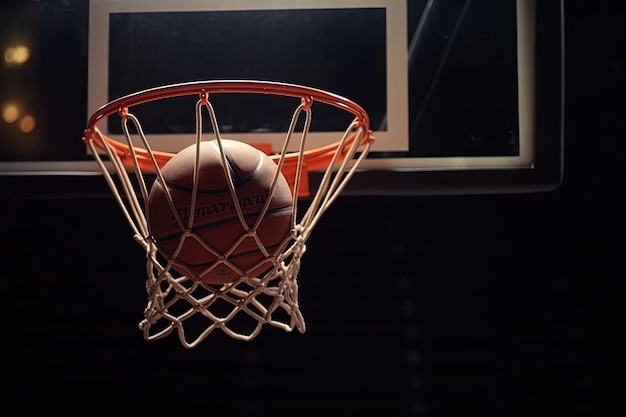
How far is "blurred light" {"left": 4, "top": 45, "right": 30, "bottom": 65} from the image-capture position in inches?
64.7

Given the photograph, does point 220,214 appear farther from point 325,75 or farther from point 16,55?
point 16,55

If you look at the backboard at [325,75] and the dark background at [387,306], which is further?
the dark background at [387,306]

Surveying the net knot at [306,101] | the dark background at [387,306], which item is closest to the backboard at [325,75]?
the net knot at [306,101]

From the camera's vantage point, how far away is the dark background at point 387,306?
193 centimetres

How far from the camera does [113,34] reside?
162 centimetres

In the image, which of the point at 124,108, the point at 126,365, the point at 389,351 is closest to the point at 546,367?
the point at 389,351

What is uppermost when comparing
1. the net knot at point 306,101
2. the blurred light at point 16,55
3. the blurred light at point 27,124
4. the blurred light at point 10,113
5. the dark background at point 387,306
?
the blurred light at point 16,55

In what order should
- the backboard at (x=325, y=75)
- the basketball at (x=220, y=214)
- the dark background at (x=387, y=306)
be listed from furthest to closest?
the dark background at (x=387, y=306) < the backboard at (x=325, y=75) < the basketball at (x=220, y=214)

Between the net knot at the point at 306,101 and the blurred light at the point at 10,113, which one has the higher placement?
the blurred light at the point at 10,113

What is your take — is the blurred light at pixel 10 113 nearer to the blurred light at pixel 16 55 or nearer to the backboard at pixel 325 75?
the backboard at pixel 325 75

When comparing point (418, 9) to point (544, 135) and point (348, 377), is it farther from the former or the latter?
point (348, 377)

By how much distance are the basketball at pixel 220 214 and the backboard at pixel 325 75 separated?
Result: 341 mm

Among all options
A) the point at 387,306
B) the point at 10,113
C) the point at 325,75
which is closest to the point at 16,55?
the point at 10,113

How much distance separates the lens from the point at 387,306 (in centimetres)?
197
